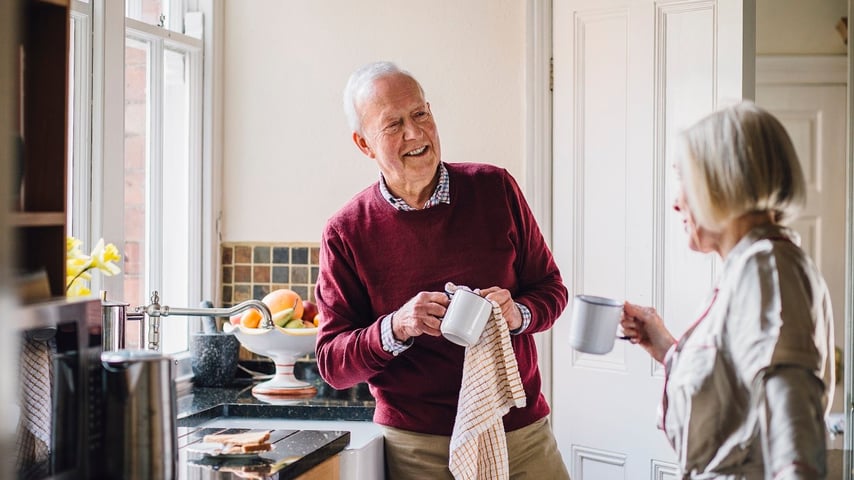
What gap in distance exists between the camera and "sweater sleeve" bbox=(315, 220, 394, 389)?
6.98 ft

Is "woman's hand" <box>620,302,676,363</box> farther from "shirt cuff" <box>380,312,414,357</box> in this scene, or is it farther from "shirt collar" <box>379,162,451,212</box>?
"shirt collar" <box>379,162,451,212</box>

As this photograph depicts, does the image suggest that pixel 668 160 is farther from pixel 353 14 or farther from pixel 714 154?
pixel 714 154

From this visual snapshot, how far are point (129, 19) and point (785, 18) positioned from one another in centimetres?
285

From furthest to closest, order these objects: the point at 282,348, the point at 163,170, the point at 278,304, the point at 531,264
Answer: the point at 163,170 → the point at 278,304 → the point at 282,348 → the point at 531,264

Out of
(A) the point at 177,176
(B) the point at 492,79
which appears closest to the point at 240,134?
(A) the point at 177,176

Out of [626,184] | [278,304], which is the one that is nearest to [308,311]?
[278,304]

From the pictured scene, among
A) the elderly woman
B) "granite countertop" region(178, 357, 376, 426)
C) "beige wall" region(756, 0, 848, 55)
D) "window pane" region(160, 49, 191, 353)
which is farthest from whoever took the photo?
"beige wall" region(756, 0, 848, 55)

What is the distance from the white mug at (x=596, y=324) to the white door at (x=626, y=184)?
3.42 ft

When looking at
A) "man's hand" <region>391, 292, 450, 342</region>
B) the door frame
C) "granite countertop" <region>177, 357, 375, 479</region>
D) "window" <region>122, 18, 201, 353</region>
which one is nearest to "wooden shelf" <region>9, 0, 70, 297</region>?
Answer: "granite countertop" <region>177, 357, 375, 479</region>

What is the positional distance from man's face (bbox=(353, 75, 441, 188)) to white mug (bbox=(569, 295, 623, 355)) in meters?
0.57

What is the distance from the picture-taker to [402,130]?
2.14 metres

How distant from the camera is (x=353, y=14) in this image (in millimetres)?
3035

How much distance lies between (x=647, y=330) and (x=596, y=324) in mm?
93

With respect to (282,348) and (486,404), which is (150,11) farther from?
(486,404)
